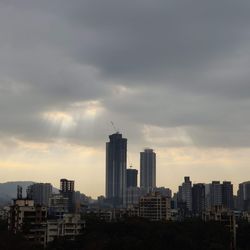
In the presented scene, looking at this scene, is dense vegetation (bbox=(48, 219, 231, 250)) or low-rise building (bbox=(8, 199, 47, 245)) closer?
dense vegetation (bbox=(48, 219, 231, 250))

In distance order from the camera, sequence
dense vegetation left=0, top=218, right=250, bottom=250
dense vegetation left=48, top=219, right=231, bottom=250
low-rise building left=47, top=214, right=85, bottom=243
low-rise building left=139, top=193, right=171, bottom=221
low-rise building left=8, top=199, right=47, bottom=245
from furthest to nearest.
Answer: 1. low-rise building left=139, top=193, right=171, bottom=221
2. low-rise building left=47, top=214, right=85, bottom=243
3. low-rise building left=8, top=199, right=47, bottom=245
4. dense vegetation left=48, top=219, right=231, bottom=250
5. dense vegetation left=0, top=218, right=250, bottom=250

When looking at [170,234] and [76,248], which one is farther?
[170,234]

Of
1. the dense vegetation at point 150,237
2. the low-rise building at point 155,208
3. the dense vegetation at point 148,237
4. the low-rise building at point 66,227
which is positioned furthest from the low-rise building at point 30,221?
the low-rise building at point 155,208

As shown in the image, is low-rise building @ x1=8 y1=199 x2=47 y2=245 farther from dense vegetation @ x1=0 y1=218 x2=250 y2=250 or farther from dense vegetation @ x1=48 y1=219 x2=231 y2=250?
dense vegetation @ x1=48 y1=219 x2=231 y2=250

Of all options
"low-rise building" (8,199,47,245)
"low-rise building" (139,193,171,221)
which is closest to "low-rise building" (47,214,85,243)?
"low-rise building" (8,199,47,245)

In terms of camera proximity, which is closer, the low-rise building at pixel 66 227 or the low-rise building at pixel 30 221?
the low-rise building at pixel 30 221

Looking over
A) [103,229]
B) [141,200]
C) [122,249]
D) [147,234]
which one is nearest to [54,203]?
[141,200]

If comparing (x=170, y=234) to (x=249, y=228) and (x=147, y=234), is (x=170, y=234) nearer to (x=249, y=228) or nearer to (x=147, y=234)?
(x=147, y=234)

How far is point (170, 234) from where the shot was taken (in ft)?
241

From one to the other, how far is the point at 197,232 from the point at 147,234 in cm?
1186

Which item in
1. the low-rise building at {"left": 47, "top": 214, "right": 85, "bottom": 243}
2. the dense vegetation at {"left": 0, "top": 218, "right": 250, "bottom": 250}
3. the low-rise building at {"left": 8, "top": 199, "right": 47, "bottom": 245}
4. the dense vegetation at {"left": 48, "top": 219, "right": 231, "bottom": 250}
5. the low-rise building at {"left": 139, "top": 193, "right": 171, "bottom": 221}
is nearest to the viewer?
the dense vegetation at {"left": 0, "top": 218, "right": 250, "bottom": 250}

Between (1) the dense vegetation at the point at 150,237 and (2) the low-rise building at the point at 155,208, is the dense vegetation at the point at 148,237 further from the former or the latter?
Result: (2) the low-rise building at the point at 155,208

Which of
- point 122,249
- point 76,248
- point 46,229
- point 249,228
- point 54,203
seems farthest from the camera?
point 54,203

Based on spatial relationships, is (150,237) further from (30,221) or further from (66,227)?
(30,221)
